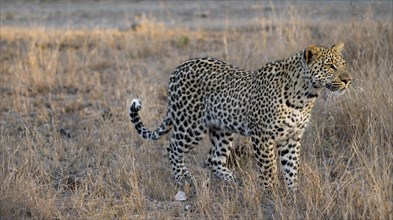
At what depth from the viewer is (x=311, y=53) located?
6.31 m

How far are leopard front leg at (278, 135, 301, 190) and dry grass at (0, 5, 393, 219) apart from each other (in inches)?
4.7

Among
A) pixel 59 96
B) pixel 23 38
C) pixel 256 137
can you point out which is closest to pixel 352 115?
pixel 256 137

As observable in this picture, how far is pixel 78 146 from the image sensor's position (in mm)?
8508

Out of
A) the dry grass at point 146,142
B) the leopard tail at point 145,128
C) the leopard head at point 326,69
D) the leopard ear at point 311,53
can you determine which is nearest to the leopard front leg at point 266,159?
the dry grass at point 146,142

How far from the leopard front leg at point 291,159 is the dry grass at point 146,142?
0.12 metres

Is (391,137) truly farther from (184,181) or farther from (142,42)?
(142,42)

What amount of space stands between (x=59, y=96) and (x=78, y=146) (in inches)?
105

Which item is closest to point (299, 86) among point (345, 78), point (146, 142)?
point (345, 78)

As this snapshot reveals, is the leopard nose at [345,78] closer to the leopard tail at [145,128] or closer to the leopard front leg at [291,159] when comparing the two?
the leopard front leg at [291,159]

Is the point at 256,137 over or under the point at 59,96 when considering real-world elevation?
over

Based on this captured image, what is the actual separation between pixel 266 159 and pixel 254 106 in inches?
19.3

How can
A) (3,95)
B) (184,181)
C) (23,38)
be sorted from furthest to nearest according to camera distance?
(23,38)
(3,95)
(184,181)

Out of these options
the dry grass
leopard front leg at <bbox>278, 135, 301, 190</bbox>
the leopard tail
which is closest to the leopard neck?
leopard front leg at <bbox>278, 135, 301, 190</bbox>

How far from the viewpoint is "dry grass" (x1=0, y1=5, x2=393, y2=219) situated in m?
6.01
